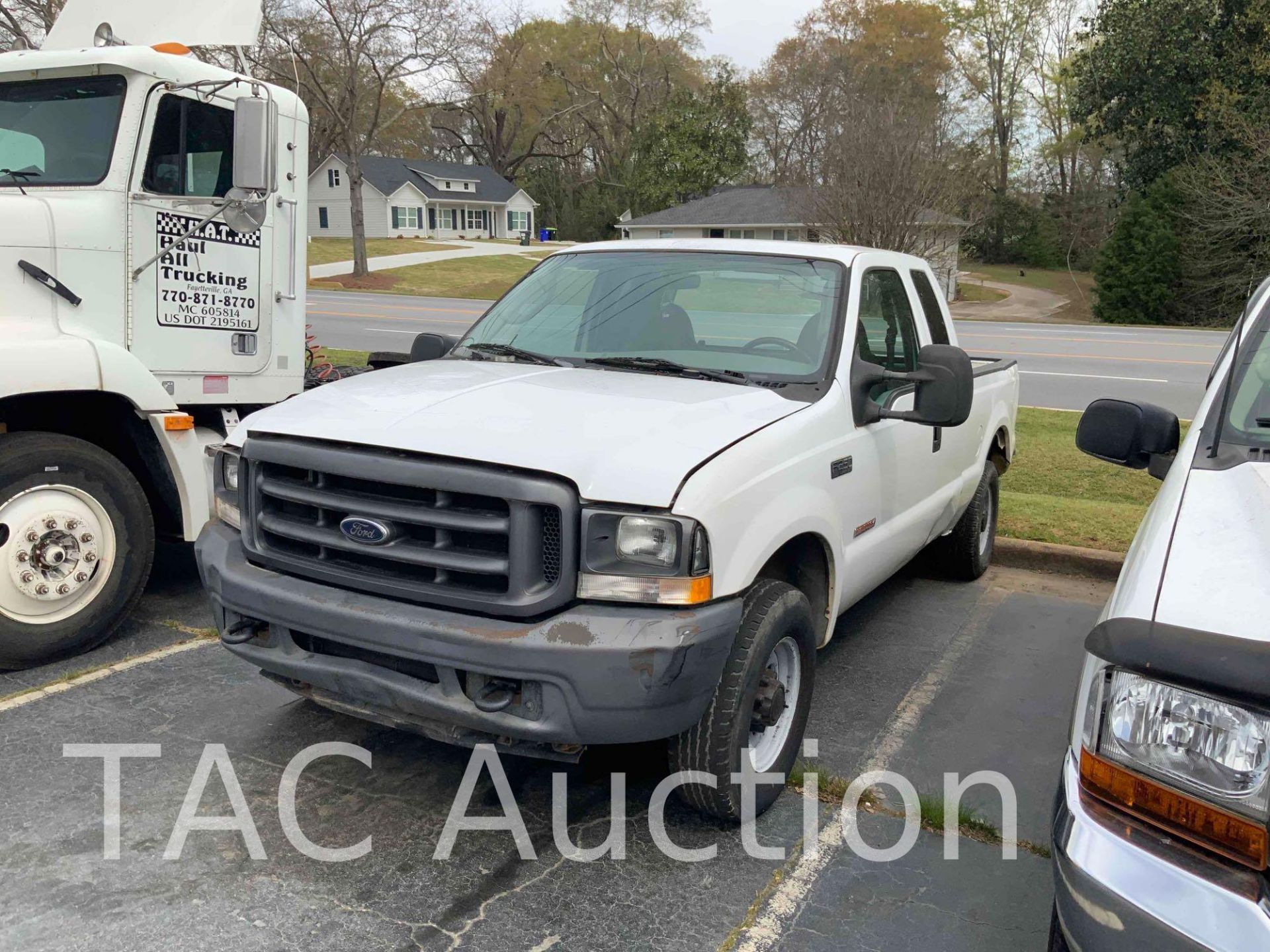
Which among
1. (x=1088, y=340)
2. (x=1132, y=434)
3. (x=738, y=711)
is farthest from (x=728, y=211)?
(x=738, y=711)

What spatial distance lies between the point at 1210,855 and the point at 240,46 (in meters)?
5.65

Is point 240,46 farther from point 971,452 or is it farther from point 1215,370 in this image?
point 1215,370

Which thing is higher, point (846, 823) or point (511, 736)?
point (511, 736)

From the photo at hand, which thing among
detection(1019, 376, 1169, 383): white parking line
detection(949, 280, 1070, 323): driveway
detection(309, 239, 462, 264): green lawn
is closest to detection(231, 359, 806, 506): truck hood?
detection(1019, 376, 1169, 383): white parking line

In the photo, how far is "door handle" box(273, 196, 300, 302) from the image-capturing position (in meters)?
6.01

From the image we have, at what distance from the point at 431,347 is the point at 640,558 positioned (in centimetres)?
229

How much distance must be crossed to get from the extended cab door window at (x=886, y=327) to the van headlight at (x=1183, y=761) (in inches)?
97.0

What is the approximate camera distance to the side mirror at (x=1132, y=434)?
354 centimetres

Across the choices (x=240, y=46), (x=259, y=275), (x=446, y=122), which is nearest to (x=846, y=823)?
(x=259, y=275)

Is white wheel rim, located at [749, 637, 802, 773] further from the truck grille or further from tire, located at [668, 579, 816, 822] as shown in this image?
the truck grille

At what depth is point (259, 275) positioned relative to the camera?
5.89 m

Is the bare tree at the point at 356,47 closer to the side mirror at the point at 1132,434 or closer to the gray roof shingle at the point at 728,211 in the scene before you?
the gray roof shingle at the point at 728,211

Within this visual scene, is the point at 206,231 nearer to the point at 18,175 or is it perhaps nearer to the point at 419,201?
the point at 18,175

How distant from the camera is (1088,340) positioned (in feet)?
82.6
